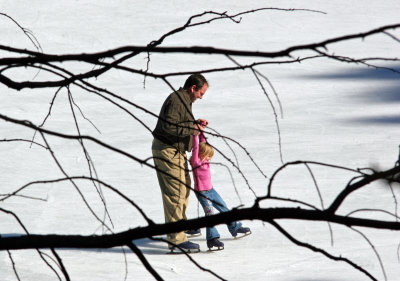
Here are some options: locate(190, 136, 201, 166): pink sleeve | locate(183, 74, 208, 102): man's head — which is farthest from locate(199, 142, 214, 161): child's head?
locate(183, 74, 208, 102): man's head

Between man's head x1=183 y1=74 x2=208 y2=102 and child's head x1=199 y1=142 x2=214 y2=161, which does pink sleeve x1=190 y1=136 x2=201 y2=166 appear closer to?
child's head x1=199 y1=142 x2=214 y2=161

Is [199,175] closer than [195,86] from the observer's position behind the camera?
No

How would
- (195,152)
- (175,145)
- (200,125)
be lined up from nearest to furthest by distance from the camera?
1. (200,125)
2. (175,145)
3. (195,152)

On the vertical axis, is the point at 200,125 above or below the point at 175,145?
above

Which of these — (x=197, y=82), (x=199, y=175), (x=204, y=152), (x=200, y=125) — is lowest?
(x=199, y=175)

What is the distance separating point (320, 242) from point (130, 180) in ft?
9.83

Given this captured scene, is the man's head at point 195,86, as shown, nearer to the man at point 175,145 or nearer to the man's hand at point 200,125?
the man at point 175,145

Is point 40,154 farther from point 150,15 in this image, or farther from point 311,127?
point 150,15

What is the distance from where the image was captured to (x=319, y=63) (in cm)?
1595

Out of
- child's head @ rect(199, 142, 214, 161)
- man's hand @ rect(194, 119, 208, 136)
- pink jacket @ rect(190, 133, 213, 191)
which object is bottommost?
pink jacket @ rect(190, 133, 213, 191)

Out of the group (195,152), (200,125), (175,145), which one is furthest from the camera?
(195,152)

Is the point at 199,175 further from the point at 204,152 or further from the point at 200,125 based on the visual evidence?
the point at 200,125

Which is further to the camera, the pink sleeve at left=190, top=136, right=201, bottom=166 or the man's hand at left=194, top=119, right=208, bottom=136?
the pink sleeve at left=190, top=136, right=201, bottom=166

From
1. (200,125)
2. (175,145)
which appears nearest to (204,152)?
(175,145)
